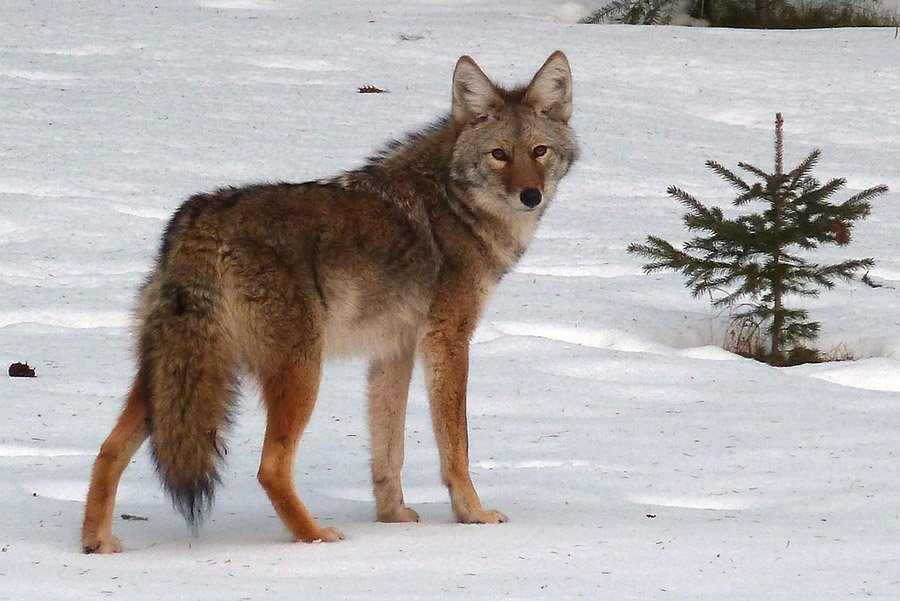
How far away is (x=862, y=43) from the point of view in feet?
62.8

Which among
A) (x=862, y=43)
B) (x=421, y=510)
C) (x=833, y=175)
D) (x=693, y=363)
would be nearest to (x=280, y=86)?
(x=833, y=175)

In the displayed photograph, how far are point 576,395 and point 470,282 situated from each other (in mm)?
2254

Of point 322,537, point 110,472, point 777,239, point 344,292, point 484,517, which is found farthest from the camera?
point 777,239

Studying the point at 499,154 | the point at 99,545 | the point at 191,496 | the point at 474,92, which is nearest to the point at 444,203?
the point at 499,154

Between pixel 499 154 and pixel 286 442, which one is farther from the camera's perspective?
pixel 499 154

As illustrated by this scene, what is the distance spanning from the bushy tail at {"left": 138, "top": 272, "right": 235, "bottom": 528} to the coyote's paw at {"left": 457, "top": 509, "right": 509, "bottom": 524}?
3.91ft

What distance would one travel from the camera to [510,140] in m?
6.12

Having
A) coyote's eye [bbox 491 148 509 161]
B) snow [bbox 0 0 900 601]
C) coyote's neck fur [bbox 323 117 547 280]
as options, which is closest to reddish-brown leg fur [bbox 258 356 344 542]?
snow [bbox 0 0 900 601]

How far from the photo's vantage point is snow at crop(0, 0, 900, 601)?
4781 mm

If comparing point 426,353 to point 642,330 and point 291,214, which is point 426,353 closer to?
point 291,214

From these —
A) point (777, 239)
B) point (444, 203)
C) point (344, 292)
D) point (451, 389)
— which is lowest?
point (451, 389)

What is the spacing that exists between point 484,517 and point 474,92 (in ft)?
6.48

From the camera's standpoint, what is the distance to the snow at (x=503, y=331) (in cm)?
478

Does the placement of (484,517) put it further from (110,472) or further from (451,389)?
(110,472)
